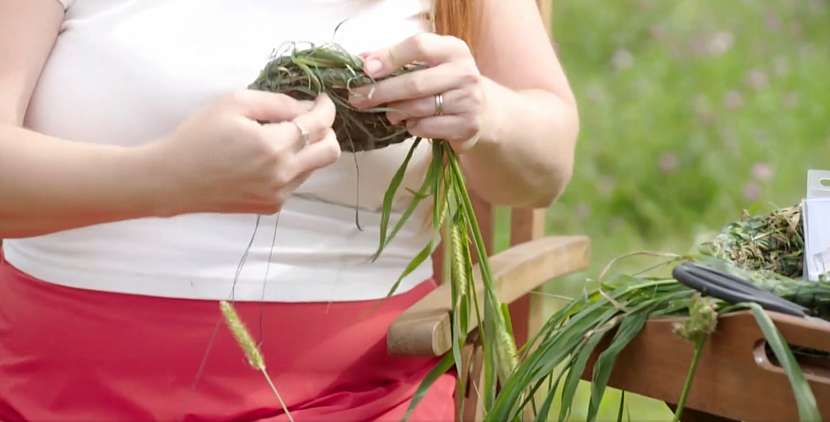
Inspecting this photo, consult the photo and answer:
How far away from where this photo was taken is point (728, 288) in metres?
0.83

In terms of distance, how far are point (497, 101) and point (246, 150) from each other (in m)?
0.27

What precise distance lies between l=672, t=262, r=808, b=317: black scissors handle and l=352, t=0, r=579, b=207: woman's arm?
25 cm

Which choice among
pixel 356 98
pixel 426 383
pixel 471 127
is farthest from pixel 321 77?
pixel 426 383

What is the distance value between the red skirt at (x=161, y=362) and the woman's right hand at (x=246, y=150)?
0.64 ft

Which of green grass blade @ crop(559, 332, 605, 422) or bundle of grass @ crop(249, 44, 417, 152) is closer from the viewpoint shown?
green grass blade @ crop(559, 332, 605, 422)

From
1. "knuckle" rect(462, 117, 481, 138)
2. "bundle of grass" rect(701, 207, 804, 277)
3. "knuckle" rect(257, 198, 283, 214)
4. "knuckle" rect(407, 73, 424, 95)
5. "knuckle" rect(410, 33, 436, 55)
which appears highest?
"knuckle" rect(410, 33, 436, 55)

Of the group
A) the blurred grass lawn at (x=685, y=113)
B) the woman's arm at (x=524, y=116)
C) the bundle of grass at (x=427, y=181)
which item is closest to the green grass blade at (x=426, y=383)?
the bundle of grass at (x=427, y=181)

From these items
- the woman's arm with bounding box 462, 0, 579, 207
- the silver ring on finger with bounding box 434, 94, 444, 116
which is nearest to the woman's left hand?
the silver ring on finger with bounding box 434, 94, 444, 116

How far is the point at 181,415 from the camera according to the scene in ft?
3.67

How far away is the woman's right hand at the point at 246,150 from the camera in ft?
3.03

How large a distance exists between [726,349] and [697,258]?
0.26 ft

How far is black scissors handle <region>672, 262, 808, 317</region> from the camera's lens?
820 millimetres

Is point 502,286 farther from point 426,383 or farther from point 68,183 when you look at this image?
point 68,183

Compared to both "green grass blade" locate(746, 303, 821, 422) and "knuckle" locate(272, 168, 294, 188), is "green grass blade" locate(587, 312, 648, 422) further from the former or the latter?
"knuckle" locate(272, 168, 294, 188)
